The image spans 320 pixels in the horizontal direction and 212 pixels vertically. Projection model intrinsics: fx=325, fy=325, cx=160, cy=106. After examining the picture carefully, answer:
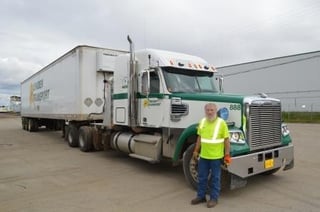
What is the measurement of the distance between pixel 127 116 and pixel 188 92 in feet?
7.09

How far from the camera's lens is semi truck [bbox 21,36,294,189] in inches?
243

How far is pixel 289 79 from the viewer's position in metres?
39.5

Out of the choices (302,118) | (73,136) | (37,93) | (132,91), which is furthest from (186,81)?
(302,118)

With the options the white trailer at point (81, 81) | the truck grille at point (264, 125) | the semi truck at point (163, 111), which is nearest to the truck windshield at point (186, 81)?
the semi truck at point (163, 111)

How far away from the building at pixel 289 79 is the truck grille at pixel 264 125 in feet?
107

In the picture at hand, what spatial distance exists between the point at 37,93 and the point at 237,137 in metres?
15.5

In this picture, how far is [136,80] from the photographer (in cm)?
853

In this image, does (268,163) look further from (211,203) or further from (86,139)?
(86,139)

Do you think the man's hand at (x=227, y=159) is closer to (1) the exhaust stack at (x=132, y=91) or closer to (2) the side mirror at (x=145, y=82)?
(2) the side mirror at (x=145, y=82)

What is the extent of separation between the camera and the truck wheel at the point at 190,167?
636cm

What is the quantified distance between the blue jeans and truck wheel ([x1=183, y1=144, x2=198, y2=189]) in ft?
2.31

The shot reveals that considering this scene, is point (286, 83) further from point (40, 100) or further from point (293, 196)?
point (293, 196)

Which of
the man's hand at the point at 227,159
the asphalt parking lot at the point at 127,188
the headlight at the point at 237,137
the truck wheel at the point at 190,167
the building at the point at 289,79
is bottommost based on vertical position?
the asphalt parking lot at the point at 127,188

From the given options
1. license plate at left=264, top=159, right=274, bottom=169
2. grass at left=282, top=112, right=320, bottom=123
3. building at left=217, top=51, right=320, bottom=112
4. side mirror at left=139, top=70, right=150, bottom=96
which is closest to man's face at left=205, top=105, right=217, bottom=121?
license plate at left=264, top=159, right=274, bottom=169
